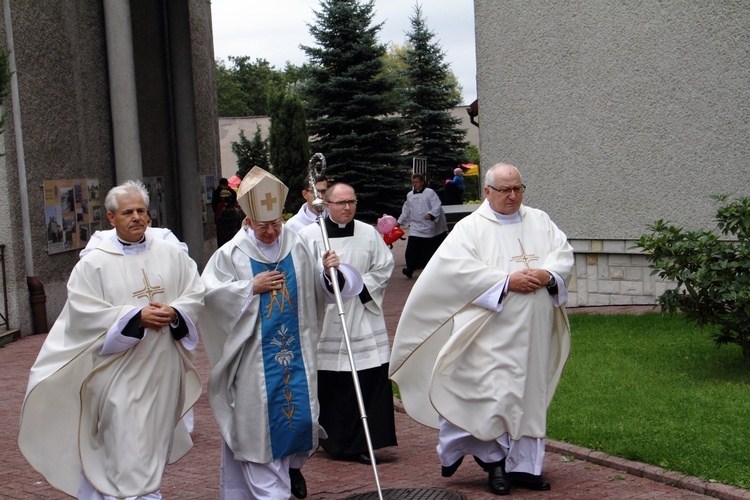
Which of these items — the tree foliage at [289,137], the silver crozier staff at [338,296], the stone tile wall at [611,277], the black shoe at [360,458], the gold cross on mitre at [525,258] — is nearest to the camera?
the silver crozier staff at [338,296]

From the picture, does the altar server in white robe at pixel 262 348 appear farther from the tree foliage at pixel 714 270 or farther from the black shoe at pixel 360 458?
the tree foliage at pixel 714 270

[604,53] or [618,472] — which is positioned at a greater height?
[604,53]

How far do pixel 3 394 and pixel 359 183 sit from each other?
90.1 ft

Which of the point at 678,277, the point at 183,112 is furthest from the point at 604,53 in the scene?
the point at 183,112

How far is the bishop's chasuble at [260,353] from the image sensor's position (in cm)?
605

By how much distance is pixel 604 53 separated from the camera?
44.5 ft

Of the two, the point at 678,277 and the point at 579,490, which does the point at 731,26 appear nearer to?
the point at 678,277

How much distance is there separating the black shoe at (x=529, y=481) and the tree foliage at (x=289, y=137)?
32.8 m

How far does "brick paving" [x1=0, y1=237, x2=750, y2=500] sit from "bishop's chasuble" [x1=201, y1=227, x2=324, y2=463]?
0.75m

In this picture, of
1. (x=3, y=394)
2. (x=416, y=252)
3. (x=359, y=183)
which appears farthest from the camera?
(x=359, y=183)

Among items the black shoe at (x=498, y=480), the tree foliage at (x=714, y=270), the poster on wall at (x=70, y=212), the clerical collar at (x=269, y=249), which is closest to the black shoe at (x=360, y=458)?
the black shoe at (x=498, y=480)

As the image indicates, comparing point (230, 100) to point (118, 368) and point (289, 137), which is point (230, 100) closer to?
point (289, 137)

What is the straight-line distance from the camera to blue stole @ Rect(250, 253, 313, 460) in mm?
6074

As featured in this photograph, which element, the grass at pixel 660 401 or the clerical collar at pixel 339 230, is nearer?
the grass at pixel 660 401
